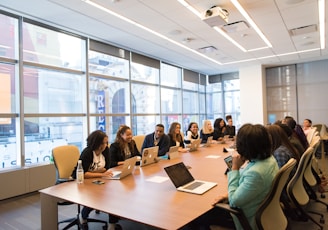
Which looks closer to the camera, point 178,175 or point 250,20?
point 178,175

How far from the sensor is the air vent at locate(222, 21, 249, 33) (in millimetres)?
4348

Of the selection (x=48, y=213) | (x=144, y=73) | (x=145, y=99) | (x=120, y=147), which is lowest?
(x=48, y=213)

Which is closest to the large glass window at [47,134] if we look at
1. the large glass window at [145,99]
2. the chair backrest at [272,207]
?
the large glass window at [145,99]

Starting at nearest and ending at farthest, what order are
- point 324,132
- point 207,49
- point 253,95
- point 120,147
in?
point 120,147 → point 207,49 → point 324,132 → point 253,95

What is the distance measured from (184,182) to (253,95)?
671 cm

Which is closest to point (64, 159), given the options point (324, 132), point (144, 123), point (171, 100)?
point (144, 123)

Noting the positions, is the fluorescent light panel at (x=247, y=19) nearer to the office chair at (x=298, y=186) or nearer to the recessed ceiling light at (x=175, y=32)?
the recessed ceiling light at (x=175, y=32)

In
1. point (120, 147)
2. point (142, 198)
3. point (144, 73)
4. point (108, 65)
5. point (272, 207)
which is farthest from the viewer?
point (144, 73)

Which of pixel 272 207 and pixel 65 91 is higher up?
pixel 65 91

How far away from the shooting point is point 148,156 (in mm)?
3166

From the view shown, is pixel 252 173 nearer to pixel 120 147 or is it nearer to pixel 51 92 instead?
pixel 120 147

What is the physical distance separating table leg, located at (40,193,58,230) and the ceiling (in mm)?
2751

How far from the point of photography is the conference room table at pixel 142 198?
1549 mm

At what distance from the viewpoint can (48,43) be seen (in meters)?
4.65
